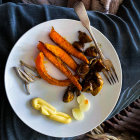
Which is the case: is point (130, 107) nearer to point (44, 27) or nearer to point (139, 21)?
point (139, 21)

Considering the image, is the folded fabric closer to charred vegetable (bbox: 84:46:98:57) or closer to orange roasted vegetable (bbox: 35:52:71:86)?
charred vegetable (bbox: 84:46:98:57)

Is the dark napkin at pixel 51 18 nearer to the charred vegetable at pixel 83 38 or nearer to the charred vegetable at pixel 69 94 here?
the charred vegetable at pixel 83 38

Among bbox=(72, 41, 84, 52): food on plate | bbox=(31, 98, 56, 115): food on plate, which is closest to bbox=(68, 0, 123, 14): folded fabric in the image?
bbox=(72, 41, 84, 52): food on plate

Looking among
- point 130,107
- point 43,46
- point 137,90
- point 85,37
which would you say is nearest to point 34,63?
point 43,46

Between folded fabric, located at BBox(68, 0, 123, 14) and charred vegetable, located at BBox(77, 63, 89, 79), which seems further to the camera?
folded fabric, located at BBox(68, 0, 123, 14)

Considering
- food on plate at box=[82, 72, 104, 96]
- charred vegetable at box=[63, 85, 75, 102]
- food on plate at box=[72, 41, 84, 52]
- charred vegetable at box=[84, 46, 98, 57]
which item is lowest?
charred vegetable at box=[63, 85, 75, 102]

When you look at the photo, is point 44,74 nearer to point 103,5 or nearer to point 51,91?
point 51,91
